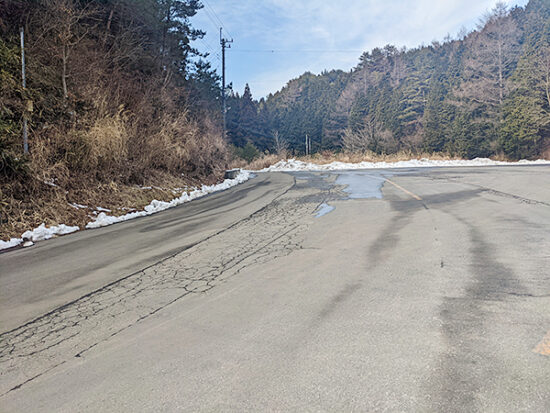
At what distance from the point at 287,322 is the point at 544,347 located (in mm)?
1665

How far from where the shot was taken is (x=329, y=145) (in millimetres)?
64375

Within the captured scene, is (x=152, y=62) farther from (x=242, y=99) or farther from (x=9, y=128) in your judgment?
(x=242, y=99)

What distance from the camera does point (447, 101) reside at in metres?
40.4

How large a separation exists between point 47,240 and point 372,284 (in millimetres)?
5711

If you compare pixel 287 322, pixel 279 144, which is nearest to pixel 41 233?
pixel 287 322

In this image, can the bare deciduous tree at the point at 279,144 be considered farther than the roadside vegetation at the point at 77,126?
Yes

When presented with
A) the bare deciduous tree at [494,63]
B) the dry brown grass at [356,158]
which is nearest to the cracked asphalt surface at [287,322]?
the dry brown grass at [356,158]


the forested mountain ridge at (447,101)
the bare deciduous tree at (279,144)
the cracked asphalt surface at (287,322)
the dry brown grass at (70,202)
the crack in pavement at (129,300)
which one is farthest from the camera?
the bare deciduous tree at (279,144)

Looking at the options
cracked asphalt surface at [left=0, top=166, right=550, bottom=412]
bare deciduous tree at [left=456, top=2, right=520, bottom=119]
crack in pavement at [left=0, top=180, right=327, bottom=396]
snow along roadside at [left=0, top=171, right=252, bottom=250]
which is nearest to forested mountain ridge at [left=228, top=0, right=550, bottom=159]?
bare deciduous tree at [left=456, top=2, right=520, bottom=119]

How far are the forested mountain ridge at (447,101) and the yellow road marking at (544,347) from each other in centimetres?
3575

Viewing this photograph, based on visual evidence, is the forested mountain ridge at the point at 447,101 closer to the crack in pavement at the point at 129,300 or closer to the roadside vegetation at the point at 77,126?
the roadside vegetation at the point at 77,126

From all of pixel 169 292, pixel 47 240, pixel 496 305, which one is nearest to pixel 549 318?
pixel 496 305

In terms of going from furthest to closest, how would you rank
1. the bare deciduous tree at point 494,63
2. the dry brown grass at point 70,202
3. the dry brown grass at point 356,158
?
the bare deciduous tree at point 494,63
the dry brown grass at point 356,158
the dry brown grass at point 70,202

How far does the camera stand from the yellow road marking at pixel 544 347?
211cm
